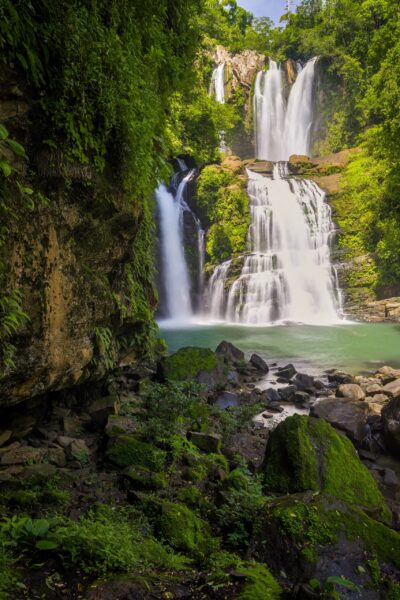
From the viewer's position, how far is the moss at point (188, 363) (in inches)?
348

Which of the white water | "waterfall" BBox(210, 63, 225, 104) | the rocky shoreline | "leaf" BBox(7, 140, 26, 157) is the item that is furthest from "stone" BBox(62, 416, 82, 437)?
"waterfall" BBox(210, 63, 225, 104)

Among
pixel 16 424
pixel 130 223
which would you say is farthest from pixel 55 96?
pixel 16 424

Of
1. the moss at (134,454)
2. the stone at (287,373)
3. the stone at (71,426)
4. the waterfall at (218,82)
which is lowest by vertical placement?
the stone at (287,373)

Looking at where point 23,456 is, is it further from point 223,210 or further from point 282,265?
point 223,210

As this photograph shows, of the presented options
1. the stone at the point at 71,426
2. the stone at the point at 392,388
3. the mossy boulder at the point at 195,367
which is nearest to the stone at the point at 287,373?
the mossy boulder at the point at 195,367

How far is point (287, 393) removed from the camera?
9.59m

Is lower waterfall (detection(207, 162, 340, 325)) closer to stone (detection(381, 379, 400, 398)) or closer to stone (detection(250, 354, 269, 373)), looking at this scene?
stone (detection(250, 354, 269, 373))

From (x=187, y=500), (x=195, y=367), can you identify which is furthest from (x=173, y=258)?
(x=187, y=500)

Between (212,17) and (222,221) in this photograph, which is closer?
(222,221)

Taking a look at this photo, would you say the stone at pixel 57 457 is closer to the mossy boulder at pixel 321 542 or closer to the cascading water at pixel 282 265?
the mossy boulder at pixel 321 542

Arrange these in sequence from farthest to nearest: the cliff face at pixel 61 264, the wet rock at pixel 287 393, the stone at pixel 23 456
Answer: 1. the wet rock at pixel 287 393
2. the stone at pixel 23 456
3. the cliff face at pixel 61 264

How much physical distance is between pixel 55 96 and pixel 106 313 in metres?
2.63

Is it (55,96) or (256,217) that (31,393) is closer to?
(55,96)

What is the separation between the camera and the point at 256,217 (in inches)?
1011
